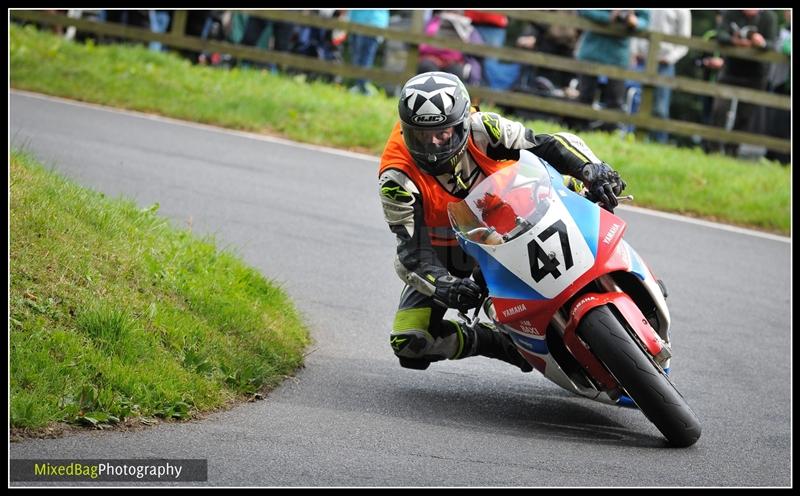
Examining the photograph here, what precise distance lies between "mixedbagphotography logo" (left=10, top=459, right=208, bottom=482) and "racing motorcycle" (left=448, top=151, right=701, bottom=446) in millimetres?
1774

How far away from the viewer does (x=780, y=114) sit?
16203 mm

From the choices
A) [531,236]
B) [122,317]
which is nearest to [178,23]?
[122,317]

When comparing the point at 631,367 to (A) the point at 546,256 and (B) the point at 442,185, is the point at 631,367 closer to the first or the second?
(A) the point at 546,256

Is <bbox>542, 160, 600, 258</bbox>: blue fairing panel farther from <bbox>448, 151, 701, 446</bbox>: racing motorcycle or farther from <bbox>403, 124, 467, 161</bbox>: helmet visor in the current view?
<bbox>403, 124, 467, 161</bbox>: helmet visor

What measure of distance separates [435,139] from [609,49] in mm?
10341

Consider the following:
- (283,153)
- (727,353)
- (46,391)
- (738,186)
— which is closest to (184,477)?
(46,391)

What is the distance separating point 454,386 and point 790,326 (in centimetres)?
332

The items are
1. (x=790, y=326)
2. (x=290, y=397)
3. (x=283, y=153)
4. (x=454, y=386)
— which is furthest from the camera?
(x=283, y=153)

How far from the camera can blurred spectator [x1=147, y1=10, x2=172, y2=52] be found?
17578 mm

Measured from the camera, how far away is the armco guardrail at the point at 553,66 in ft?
50.8

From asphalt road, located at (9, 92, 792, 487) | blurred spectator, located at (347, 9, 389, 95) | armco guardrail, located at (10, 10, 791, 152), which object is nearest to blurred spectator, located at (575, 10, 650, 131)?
armco guardrail, located at (10, 10, 791, 152)

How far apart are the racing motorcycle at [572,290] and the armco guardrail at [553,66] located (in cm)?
993

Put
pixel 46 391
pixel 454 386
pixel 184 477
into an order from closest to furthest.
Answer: pixel 184 477 < pixel 46 391 < pixel 454 386

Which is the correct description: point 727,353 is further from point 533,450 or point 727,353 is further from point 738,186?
point 738,186
